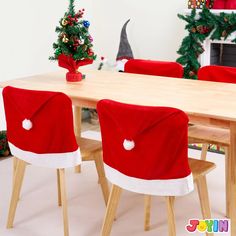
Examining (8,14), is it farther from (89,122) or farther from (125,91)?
(125,91)

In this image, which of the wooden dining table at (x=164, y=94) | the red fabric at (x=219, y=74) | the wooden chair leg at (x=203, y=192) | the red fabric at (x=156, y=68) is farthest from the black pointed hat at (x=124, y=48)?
the wooden chair leg at (x=203, y=192)

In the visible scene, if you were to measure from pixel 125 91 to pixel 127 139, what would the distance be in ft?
2.06

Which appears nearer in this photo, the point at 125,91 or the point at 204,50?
the point at 125,91

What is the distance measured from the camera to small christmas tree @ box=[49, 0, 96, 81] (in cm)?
281

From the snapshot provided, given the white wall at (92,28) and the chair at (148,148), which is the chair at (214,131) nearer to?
the chair at (148,148)

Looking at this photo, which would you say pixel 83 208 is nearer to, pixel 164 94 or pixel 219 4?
pixel 164 94

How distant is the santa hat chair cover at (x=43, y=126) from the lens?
2.30 metres

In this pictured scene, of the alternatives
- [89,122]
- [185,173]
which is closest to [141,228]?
[185,173]

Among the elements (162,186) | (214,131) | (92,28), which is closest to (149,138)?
(162,186)

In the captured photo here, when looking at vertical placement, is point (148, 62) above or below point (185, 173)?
above

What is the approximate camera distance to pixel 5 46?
4086 millimetres

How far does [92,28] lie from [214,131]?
253 centimetres

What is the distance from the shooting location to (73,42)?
2.83 metres

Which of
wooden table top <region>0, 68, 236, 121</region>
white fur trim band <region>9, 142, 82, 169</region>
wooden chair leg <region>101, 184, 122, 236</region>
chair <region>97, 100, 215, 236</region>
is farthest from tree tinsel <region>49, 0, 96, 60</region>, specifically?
wooden chair leg <region>101, 184, 122, 236</region>
